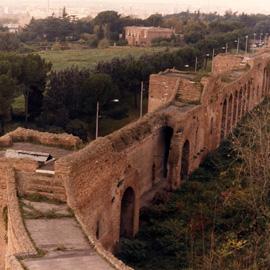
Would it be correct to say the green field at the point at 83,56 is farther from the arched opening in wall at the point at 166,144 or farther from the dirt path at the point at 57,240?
the dirt path at the point at 57,240

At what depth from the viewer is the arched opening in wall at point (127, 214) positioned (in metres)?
19.9

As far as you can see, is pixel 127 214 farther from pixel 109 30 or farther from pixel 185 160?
pixel 109 30

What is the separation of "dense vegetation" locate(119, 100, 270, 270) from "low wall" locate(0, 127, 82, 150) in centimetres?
382

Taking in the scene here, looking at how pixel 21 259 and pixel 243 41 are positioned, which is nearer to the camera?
pixel 21 259

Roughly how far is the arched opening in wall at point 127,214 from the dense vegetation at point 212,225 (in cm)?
55

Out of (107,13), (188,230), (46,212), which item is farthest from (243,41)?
(46,212)

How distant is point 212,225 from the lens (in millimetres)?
20375

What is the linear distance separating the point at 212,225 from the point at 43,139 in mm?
6951

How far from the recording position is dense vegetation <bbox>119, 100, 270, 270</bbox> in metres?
17.0

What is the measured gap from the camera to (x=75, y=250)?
11.9 m

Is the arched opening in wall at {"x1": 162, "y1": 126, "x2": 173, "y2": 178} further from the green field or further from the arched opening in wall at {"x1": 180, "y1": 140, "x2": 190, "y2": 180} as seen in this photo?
the green field

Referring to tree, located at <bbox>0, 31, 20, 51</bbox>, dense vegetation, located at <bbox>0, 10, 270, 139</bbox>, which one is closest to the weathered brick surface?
dense vegetation, located at <bbox>0, 10, 270, 139</bbox>

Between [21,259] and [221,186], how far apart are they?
1496cm

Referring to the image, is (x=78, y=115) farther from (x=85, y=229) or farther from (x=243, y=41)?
(x=243, y=41)
